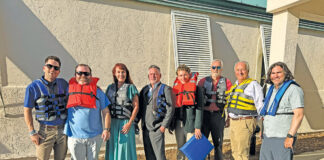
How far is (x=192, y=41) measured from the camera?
5238mm

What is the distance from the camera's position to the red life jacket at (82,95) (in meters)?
2.59

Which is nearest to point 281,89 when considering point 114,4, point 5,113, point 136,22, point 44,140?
point 44,140

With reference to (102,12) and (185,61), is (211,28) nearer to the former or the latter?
(185,61)

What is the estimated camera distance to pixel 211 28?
5555mm

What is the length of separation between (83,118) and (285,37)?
4130mm

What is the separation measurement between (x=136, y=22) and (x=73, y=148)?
11.0 ft

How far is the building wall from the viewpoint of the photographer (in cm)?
395

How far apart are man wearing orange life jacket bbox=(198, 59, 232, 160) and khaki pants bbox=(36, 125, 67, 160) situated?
234cm

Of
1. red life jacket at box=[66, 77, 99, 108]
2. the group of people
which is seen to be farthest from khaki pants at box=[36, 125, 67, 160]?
red life jacket at box=[66, 77, 99, 108]

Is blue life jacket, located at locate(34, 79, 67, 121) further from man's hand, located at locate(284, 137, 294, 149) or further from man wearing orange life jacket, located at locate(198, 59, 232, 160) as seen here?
man's hand, located at locate(284, 137, 294, 149)

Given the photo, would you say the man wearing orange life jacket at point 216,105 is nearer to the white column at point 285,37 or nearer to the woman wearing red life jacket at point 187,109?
the woman wearing red life jacket at point 187,109

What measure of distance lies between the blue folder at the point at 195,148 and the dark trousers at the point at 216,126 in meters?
0.35

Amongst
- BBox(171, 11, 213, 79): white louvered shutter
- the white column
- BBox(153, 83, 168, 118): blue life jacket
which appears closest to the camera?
BBox(153, 83, 168, 118): blue life jacket

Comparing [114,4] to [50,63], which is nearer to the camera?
[50,63]
